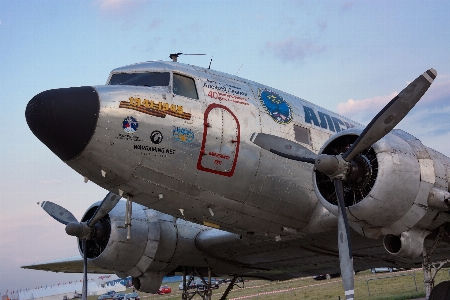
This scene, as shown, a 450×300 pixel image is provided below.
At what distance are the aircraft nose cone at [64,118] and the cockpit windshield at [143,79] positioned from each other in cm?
117

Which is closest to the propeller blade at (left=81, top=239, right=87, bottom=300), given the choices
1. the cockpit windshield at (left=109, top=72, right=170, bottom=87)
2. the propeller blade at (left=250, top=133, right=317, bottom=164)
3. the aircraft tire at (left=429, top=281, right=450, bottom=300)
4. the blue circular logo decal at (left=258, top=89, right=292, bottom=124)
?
the cockpit windshield at (left=109, top=72, right=170, bottom=87)

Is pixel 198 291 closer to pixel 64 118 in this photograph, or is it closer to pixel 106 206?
pixel 106 206

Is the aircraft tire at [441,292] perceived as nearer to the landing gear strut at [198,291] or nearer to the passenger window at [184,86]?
the landing gear strut at [198,291]

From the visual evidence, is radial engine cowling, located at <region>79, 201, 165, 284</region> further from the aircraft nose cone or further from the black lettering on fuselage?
the black lettering on fuselage

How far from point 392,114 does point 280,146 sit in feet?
6.60

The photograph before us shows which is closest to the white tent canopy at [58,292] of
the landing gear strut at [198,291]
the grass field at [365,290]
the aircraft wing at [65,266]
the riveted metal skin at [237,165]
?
the grass field at [365,290]

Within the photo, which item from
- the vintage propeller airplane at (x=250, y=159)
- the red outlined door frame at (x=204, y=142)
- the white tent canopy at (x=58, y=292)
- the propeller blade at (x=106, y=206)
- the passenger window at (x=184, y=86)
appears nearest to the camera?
the vintage propeller airplane at (x=250, y=159)

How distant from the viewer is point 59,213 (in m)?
13.4

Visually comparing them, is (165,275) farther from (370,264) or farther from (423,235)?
(423,235)

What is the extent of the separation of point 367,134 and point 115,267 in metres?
7.28

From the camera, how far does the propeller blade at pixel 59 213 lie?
13.4m

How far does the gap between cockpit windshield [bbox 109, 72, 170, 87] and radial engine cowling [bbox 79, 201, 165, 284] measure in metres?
4.37

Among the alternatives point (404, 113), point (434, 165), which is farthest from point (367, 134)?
point (434, 165)

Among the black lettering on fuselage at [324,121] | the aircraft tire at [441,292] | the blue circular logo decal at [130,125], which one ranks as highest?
the black lettering on fuselage at [324,121]
